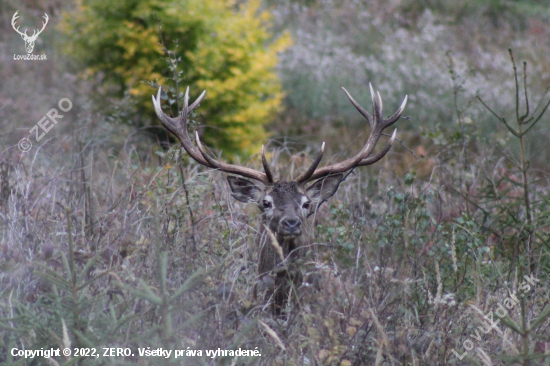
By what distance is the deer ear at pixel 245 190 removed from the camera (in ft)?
18.0

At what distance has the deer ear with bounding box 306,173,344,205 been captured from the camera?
18.2ft

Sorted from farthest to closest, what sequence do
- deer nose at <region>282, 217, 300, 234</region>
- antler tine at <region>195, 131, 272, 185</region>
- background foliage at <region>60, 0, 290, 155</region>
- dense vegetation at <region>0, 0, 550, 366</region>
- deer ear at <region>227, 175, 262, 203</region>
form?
background foliage at <region>60, 0, 290, 155</region> < deer ear at <region>227, 175, 262, 203</region> < antler tine at <region>195, 131, 272, 185</region> < deer nose at <region>282, 217, 300, 234</region> < dense vegetation at <region>0, 0, 550, 366</region>

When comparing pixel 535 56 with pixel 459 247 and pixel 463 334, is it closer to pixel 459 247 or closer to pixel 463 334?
pixel 459 247

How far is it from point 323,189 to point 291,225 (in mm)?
931

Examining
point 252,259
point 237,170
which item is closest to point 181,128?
point 237,170

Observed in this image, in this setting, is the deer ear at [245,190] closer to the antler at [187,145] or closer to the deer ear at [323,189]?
the antler at [187,145]

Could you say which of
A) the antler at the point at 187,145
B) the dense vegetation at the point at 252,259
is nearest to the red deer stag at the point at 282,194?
the antler at the point at 187,145

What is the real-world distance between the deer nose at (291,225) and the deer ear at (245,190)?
31.3 inches

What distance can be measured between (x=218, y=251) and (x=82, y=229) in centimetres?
101

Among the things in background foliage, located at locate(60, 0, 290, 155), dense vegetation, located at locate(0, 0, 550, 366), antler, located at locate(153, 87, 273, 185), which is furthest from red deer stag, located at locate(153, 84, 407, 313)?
background foliage, located at locate(60, 0, 290, 155)

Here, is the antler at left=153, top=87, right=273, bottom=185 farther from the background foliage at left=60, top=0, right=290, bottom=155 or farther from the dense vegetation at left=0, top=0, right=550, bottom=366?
the background foliage at left=60, top=0, right=290, bottom=155

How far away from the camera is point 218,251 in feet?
15.4

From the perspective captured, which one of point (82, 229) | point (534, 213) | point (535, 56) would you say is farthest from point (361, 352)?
point (535, 56)

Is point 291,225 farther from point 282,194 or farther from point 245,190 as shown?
point 245,190
